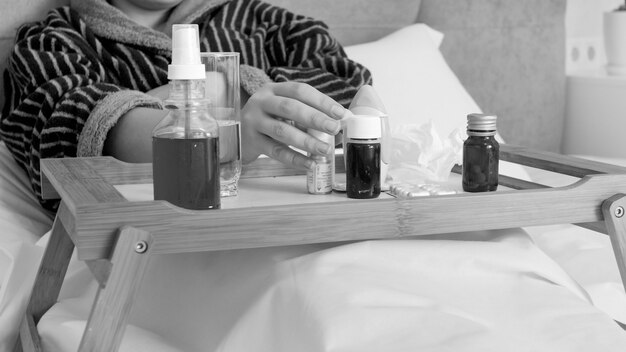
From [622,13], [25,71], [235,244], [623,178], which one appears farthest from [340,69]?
[622,13]

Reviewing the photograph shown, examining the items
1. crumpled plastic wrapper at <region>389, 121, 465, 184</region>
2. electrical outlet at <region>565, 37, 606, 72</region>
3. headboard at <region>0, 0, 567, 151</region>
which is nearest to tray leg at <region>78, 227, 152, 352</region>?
crumpled plastic wrapper at <region>389, 121, 465, 184</region>

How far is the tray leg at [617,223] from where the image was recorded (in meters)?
0.94

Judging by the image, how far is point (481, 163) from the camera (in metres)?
1.00

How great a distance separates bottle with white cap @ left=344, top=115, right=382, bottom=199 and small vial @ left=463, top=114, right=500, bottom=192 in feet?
0.40

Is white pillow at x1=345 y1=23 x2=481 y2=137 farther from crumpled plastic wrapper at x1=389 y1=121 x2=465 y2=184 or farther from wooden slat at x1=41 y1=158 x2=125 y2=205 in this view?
wooden slat at x1=41 y1=158 x2=125 y2=205

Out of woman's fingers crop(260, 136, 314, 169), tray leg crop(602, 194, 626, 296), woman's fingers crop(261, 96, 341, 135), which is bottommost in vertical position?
tray leg crop(602, 194, 626, 296)

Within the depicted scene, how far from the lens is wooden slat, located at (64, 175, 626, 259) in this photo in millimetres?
779

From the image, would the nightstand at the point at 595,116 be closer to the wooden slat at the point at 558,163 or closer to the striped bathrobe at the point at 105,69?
the striped bathrobe at the point at 105,69

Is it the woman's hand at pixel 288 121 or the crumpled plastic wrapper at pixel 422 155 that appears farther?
the crumpled plastic wrapper at pixel 422 155

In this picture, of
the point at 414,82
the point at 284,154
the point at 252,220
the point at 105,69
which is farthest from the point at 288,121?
the point at 414,82

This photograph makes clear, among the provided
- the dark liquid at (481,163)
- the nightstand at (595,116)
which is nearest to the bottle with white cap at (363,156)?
the dark liquid at (481,163)

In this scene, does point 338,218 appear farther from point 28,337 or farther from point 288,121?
point 28,337

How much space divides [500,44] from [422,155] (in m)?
1.13

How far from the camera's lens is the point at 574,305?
864mm
